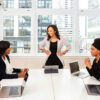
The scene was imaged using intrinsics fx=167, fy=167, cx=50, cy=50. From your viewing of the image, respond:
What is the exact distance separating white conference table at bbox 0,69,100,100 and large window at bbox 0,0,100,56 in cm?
211

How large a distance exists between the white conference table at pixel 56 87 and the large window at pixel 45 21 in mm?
2114

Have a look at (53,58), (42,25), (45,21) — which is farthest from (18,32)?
(53,58)

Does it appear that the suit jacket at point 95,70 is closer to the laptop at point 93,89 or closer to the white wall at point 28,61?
the laptop at point 93,89

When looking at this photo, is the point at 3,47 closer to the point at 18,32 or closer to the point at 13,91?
the point at 13,91

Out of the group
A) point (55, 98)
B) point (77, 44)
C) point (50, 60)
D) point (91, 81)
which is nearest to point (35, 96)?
point (55, 98)

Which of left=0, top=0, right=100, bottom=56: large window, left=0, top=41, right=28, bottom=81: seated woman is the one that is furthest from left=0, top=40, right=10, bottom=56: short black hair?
left=0, top=0, right=100, bottom=56: large window

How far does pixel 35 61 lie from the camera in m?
4.33

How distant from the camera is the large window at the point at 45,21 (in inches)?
173

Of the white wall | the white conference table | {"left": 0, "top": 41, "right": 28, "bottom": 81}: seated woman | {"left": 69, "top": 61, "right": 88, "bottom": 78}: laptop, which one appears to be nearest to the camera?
the white conference table

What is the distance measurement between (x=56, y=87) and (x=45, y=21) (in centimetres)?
280

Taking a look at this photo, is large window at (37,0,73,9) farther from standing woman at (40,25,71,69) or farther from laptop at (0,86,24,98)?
laptop at (0,86,24,98)

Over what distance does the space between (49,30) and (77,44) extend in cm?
147

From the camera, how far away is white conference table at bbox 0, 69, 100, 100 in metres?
1.59

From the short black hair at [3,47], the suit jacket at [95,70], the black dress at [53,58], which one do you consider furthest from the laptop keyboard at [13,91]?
the black dress at [53,58]
